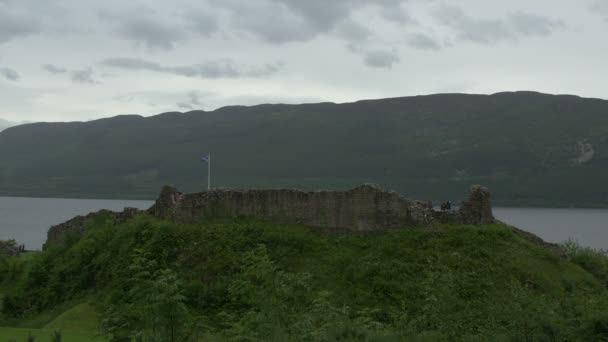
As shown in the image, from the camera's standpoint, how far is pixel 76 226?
3456 centimetres

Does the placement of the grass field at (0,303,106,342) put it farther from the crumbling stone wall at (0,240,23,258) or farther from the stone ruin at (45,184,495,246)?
the crumbling stone wall at (0,240,23,258)

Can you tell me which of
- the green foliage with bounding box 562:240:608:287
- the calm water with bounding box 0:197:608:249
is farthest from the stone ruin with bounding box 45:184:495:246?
the calm water with bounding box 0:197:608:249

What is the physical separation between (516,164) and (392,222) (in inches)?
6878

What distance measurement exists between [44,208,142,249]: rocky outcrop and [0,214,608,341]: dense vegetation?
0.45m

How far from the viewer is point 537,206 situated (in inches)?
7087

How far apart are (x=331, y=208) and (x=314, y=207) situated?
70cm

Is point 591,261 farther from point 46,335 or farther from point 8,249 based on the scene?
point 8,249

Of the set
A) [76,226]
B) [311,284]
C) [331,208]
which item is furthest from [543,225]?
[311,284]

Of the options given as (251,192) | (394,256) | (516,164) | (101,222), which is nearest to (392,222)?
(394,256)

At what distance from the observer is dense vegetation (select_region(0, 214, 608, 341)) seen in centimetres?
1755

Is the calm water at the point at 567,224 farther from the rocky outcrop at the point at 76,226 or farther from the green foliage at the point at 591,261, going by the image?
the rocky outcrop at the point at 76,226

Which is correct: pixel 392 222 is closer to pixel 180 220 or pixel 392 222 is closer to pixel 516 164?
pixel 180 220

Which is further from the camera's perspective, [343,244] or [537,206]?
[537,206]

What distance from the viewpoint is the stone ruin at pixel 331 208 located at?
93.4 ft
